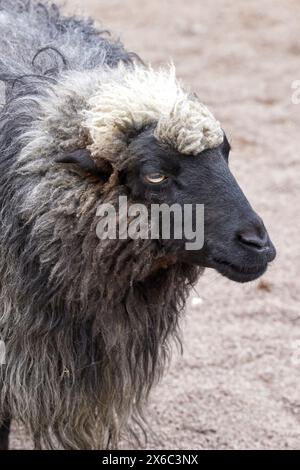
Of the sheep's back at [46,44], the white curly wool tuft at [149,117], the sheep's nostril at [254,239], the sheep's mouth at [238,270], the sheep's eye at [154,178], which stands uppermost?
the sheep's back at [46,44]

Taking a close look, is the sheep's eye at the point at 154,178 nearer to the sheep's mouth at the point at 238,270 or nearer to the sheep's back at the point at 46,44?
the sheep's mouth at the point at 238,270

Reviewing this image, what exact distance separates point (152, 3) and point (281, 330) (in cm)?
741

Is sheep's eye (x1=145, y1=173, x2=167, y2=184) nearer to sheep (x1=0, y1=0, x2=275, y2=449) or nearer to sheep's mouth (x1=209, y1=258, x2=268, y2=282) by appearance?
sheep (x1=0, y1=0, x2=275, y2=449)

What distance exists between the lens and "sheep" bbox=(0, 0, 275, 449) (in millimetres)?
3184

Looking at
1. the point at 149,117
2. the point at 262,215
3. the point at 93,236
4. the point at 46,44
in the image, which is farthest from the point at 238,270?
the point at 262,215

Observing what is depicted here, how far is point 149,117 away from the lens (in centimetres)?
324

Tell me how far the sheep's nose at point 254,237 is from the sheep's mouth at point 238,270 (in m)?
0.07

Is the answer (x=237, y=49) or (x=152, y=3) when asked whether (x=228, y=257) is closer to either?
(x=237, y=49)

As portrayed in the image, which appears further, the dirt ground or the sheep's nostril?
the dirt ground

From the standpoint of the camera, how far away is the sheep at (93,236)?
318cm

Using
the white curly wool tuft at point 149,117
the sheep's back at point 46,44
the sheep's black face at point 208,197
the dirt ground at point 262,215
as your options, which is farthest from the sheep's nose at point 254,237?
the dirt ground at point 262,215

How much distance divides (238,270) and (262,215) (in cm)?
357

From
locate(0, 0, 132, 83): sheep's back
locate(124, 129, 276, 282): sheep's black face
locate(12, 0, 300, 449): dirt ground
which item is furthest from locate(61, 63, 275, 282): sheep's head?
locate(12, 0, 300, 449): dirt ground

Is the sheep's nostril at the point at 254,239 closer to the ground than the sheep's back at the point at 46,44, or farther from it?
closer to the ground
